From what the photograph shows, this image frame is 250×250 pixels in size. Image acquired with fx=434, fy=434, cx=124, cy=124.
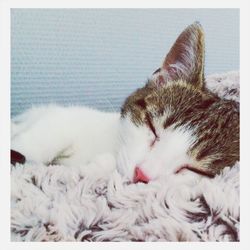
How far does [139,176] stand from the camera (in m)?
1.17

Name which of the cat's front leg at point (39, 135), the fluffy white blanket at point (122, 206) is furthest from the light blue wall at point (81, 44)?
the fluffy white blanket at point (122, 206)

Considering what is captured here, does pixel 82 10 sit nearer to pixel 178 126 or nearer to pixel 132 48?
pixel 132 48

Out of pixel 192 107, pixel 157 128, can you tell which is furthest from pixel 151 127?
pixel 192 107

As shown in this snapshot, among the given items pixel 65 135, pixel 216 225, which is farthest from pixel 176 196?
pixel 65 135

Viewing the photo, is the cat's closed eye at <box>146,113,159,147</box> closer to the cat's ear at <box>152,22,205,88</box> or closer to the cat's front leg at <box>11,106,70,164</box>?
the cat's ear at <box>152,22,205,88</box>

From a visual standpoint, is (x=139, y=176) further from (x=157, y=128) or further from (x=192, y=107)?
(x=192, y=107)

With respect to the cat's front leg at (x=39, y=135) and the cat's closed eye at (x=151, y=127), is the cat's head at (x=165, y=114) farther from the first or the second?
the cat's front leg at (x=39, y=135)

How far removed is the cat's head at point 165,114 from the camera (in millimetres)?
1169

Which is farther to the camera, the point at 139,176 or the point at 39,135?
the point at 39,135

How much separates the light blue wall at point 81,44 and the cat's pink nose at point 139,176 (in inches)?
8.8

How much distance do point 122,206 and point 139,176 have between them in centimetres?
13
